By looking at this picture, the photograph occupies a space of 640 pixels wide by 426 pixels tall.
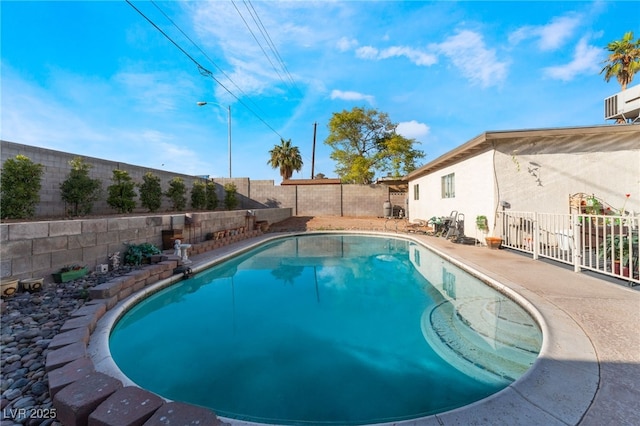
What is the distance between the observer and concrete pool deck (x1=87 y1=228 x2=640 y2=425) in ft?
5.02

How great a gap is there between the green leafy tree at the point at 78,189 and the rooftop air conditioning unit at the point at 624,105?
1822 centimetres

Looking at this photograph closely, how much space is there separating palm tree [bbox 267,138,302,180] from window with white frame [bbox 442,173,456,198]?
62.4 feet

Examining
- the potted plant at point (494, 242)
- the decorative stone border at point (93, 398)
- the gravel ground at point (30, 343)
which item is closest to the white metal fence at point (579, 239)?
the potted plant at point (494, 242)

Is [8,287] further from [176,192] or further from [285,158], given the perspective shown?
[285,158]

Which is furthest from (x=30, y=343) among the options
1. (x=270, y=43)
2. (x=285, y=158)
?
(x=285, y=158)

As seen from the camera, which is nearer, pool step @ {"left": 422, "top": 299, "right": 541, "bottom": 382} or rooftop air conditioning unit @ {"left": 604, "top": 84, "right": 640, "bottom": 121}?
pool step @ {"left": 422, "top": 299, "right": 541, "bottom": 382}

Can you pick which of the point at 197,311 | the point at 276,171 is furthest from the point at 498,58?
the point at 276,171

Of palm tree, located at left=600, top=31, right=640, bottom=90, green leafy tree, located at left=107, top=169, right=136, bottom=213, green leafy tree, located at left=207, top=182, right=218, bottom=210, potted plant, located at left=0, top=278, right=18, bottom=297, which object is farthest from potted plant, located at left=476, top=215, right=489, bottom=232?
palm tree, located at left=600, top=31, right=640, bottom=90

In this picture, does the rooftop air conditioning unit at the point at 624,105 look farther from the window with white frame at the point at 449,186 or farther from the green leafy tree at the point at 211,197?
the green leafy tree at the point at 211,197

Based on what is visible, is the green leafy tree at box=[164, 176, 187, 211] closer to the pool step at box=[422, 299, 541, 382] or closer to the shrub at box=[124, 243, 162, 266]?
the shrub at box=[124, 243, 162, 266]

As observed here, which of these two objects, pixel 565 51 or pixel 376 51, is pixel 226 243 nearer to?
pixel 376 51

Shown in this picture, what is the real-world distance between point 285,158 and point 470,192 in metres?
21.3

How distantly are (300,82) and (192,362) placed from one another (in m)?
13.3

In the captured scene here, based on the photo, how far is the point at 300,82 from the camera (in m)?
13.3
